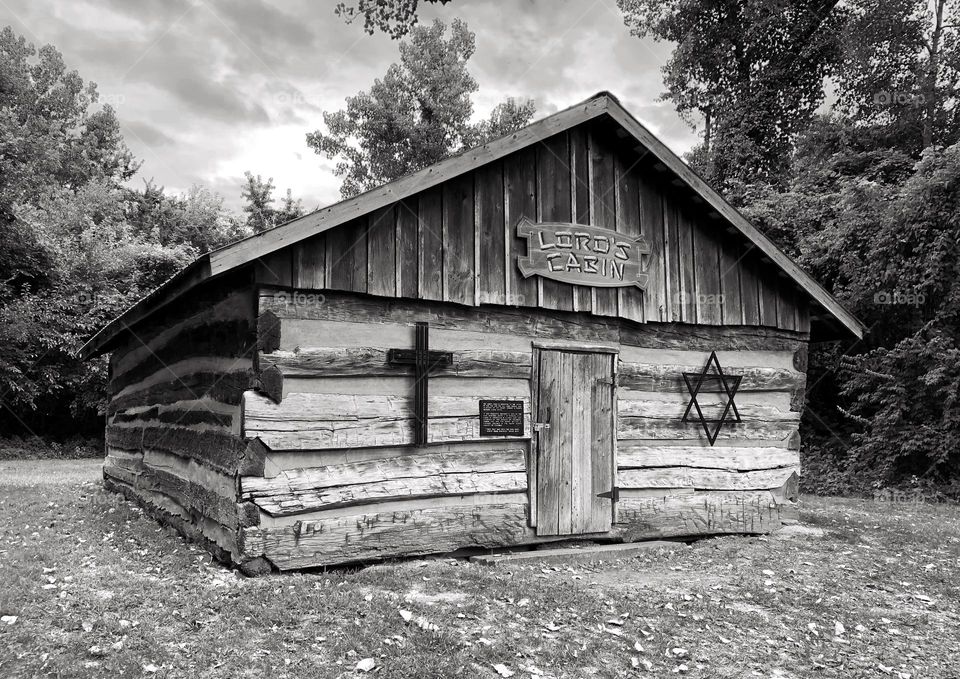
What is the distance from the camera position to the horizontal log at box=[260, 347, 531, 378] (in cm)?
716

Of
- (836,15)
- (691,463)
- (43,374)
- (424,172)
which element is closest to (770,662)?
(691,463)

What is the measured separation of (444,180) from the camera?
7848 mm

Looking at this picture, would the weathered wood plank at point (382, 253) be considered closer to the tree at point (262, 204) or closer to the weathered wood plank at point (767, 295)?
the weathered wood plank at point (767, 295)

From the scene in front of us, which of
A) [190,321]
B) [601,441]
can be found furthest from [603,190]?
[190,321]

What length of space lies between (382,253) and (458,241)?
3.15 feet

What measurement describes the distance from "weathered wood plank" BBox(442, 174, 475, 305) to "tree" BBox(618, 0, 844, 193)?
1796 cm

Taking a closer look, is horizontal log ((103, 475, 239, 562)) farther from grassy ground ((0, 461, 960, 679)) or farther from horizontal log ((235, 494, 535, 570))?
horizontal log ((235, 494, 535, 570))

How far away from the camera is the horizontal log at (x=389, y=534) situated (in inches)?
275

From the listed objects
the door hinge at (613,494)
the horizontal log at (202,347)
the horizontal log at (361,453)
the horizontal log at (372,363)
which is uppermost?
the horizontal log at (202,347)

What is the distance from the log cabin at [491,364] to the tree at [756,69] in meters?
15.5

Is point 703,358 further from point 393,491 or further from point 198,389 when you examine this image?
point 198,389

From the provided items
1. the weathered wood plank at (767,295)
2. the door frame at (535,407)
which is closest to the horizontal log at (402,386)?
the door frame at (535,407)

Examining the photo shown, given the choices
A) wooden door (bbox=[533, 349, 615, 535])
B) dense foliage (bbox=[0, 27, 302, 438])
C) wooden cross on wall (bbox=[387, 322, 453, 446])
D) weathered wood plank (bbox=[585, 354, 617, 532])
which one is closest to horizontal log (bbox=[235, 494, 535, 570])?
wooden door (bbox=[533, 349, 615, 535])

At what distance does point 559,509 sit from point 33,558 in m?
5.71
